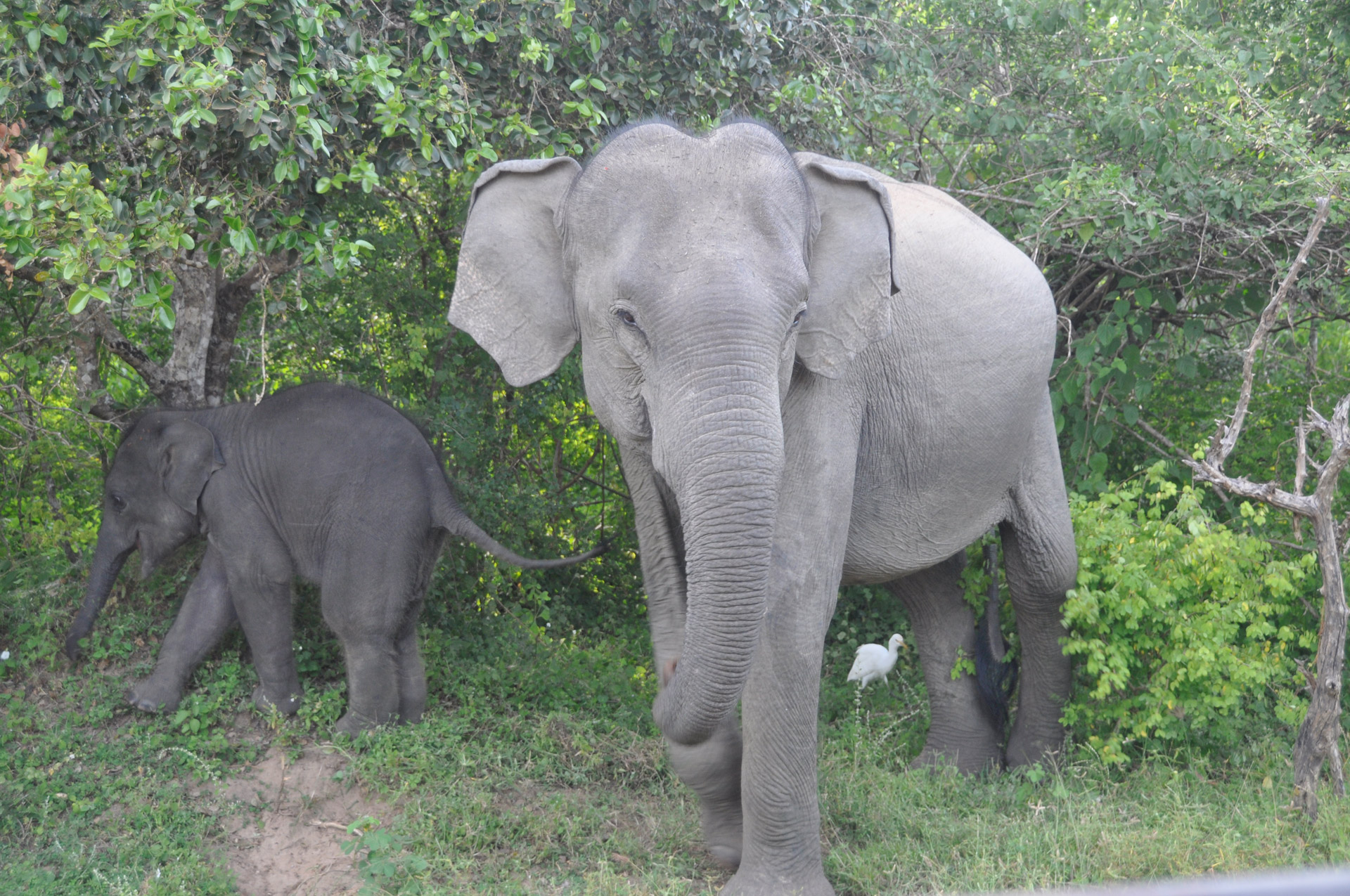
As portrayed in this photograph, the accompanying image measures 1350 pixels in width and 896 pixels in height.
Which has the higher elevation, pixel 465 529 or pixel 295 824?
pixel 465 529

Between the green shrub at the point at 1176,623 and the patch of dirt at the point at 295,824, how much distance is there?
293cm

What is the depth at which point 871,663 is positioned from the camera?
5.80m

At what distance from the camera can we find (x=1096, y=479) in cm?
609

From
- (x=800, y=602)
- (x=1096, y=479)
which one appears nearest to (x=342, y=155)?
(x=800, y=602)

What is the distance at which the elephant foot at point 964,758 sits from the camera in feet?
17.3

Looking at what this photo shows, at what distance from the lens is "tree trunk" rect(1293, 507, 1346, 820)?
415 cm

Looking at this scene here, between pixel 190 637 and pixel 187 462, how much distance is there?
0.83 meters

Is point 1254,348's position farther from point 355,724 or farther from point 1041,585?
point 355,724

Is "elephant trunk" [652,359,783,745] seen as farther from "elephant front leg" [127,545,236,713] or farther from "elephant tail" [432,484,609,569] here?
"elephant front leg" [127,545,236,713]

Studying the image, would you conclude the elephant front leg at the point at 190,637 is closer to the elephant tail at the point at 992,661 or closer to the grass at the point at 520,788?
the grass at the point at 520,788

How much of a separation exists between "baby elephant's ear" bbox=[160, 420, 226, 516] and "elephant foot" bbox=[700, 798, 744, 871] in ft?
9.81

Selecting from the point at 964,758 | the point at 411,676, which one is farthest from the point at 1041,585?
the point at 411,676

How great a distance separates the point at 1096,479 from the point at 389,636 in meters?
3.56

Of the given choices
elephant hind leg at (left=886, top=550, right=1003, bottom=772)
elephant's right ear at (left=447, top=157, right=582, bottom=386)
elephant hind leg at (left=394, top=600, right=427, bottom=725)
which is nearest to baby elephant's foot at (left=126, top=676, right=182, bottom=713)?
elephant hind leg at (left=394, top=600, right=427, bottom=725)
